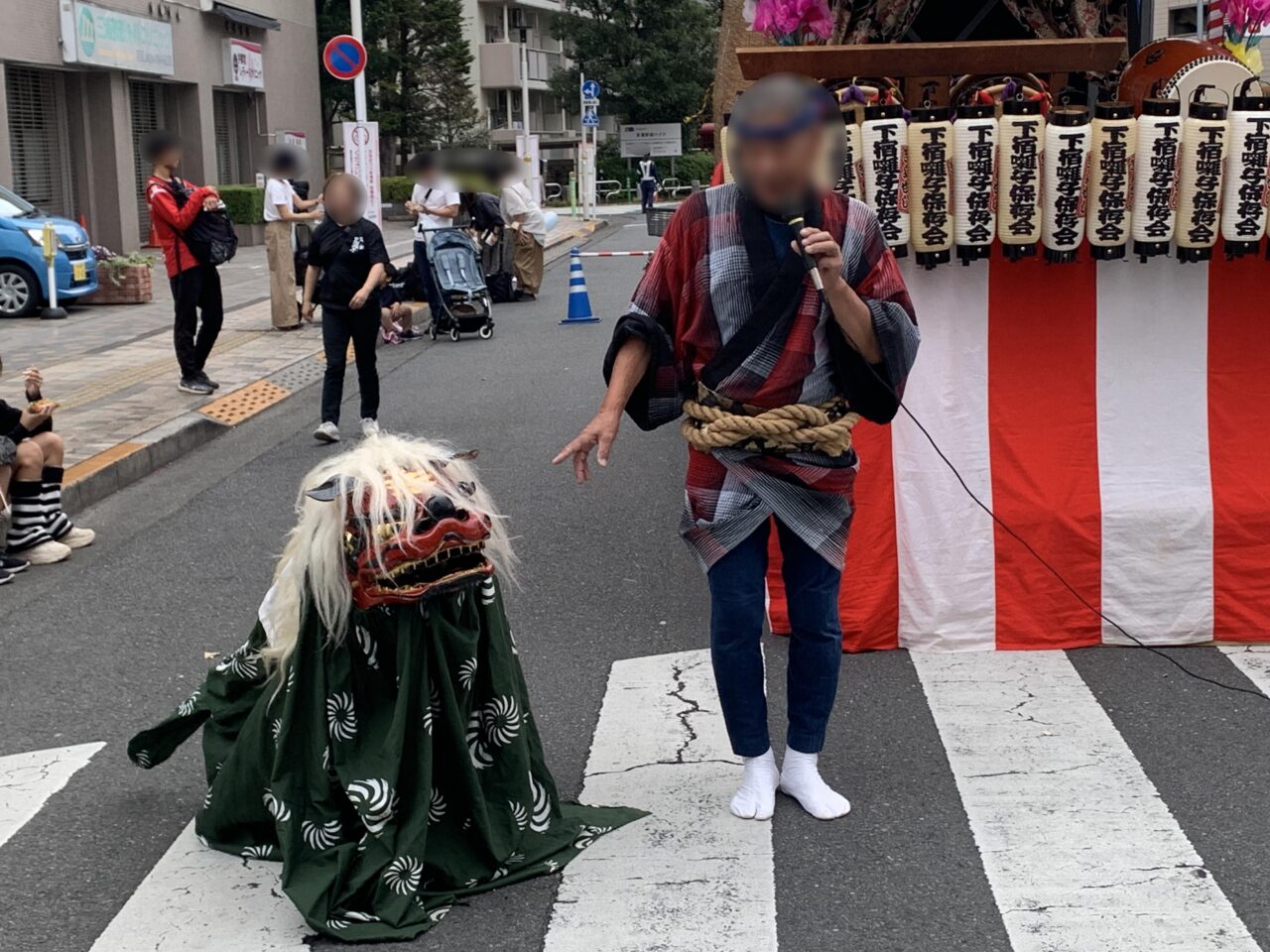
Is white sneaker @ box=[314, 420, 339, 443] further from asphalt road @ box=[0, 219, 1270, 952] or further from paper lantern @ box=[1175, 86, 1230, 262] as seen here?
paper lantern @ box=[1175, 86, 1230, 262]

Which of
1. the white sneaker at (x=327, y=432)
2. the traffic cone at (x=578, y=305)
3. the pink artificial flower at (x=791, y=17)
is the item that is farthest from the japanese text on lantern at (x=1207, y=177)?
the traffic cone at (x=578, y=305)

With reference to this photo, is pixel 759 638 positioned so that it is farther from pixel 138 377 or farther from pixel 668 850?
pixel 138 377

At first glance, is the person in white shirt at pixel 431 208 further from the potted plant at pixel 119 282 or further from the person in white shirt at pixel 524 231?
the potted plant at pixel 119 282

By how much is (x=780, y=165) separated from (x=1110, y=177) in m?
1.78

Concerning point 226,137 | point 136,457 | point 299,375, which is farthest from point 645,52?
point 136,457

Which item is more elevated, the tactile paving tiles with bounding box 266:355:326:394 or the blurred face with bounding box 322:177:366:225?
the blurred face with bounding box 322:177:366:225

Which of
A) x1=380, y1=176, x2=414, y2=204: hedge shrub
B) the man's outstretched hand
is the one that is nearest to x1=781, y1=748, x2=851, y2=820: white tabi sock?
the man's outstretched hand

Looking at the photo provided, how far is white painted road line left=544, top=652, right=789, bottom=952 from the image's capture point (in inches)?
131

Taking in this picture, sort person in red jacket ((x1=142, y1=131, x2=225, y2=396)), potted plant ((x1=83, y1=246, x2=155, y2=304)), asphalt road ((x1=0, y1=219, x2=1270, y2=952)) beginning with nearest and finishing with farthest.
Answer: asphalt road ((x1=0, y1=219, x2=1270, y2=952)), person in red jacket ((x1=142, y1=131, x2=225, y2=396)), potted plant ((x1=83, y1=246, x2=155, y2=304))

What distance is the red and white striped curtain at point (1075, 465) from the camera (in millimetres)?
5090

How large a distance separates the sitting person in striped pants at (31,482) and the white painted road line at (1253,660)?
4.93 m

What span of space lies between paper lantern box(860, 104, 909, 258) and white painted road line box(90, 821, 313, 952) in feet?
9.03

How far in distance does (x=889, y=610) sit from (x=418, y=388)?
6.88 m

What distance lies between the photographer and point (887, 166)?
15.8 ft
